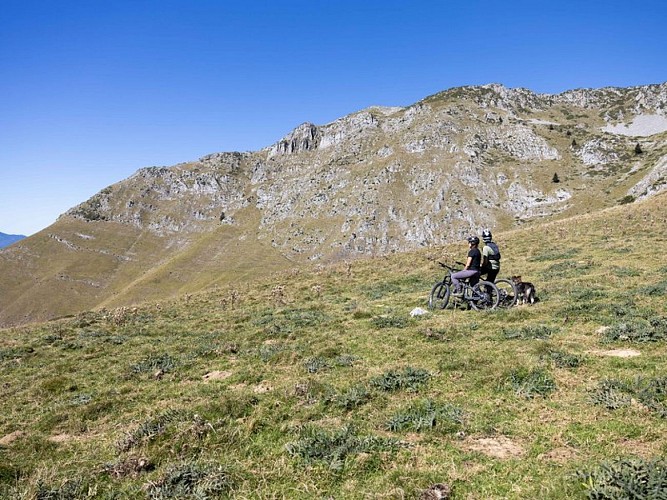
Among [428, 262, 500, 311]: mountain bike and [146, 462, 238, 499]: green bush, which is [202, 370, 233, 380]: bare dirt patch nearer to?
[146, 462, 238, 499]: green bush

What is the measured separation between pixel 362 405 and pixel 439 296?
10.3m

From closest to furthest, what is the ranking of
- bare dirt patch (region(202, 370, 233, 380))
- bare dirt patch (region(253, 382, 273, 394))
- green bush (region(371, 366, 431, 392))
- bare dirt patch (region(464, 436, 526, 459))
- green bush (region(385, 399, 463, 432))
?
bare dirt patch (region(464, 436, 526, 459))
green bush (region(385, 399, 463, 432))
green bush (region(371, 366, 431, 392))
bare dirt patch (region(253, 382, 273, 394))
bare dirt patch (region(202, 370, 233, 380))

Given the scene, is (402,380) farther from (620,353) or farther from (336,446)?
(620,353)

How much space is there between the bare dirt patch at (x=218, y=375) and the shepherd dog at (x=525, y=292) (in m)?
11.7

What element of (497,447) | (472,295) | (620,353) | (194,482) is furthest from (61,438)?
(472,295)

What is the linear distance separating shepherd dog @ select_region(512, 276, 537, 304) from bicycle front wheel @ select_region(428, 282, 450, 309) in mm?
2793

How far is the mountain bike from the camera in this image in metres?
16.1

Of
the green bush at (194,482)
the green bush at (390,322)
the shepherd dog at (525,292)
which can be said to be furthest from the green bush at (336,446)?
the shepherd dog at (525,292)

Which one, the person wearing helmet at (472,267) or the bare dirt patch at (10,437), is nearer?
the bare dirt patch at (10,437)

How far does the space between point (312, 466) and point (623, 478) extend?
4.30 metres

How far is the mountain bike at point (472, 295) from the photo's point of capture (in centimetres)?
1609

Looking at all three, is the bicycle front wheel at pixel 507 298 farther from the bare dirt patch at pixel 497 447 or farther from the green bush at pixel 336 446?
the green bush at pixel 336 446

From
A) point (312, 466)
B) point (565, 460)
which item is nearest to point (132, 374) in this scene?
point (312, 466)

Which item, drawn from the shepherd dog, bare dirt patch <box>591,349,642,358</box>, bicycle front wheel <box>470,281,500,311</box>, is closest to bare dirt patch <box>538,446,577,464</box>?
bare dirt patch <box>591,349,642,358</box>
